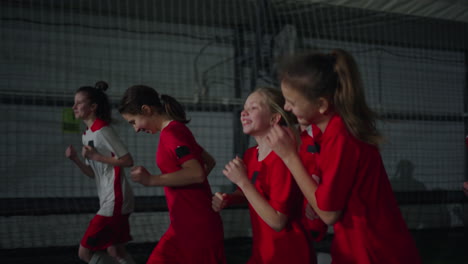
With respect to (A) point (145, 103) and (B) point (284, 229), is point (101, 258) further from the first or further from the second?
(B) point (284, 229)

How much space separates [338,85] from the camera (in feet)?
3.84

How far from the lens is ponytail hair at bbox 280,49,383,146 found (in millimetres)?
1124

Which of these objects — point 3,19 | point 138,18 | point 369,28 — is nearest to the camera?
point 3,19

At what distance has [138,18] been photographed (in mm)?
3814

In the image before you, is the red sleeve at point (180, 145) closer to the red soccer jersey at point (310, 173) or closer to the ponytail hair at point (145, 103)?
the ponytail hair at point (145, 103)

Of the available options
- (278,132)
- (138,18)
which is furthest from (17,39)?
(278,132)

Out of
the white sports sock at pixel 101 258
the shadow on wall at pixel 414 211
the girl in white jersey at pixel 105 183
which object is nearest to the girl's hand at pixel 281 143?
the girl in white jersey at pixel 105 183

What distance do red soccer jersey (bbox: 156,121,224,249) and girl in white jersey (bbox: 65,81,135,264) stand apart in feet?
1.91

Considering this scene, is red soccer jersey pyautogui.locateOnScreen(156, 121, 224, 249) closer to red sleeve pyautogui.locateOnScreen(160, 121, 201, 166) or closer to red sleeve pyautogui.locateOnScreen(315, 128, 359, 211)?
red sleeve pyautogui.locateOnScreen(160, 121, 201, 166)

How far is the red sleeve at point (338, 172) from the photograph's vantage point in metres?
1.06

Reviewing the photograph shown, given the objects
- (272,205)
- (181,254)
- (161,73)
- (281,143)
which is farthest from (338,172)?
(161,73)

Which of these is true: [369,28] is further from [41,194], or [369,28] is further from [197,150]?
[41,194]

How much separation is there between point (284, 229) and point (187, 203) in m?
0.54

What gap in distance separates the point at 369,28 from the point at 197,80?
1927 mm
